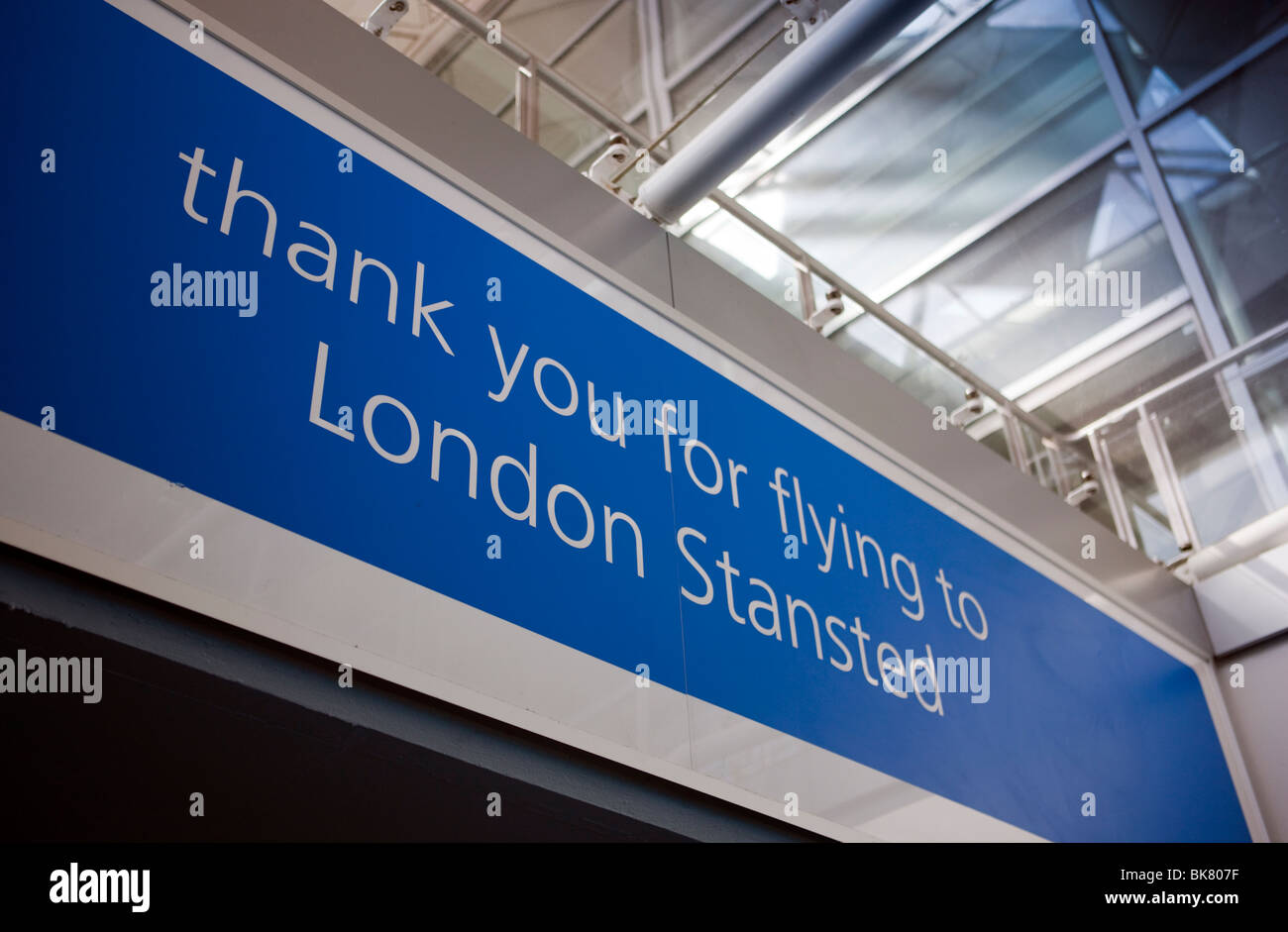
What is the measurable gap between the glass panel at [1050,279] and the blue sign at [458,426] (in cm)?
305

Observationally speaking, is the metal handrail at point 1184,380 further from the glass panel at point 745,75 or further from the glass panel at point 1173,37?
the glass panel at point 745,75

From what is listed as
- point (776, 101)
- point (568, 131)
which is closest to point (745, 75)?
point (776, 101)

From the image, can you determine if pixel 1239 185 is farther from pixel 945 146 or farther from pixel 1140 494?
pixel 1140 494

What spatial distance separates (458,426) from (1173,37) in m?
4.95

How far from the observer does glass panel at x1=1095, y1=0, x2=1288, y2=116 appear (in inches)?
212

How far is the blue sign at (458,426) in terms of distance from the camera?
1.74m

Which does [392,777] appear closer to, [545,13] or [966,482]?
[966,482]

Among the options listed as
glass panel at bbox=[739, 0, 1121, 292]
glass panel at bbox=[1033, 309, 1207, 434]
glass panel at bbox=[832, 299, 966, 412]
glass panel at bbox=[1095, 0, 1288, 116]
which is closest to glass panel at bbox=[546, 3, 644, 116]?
glass panel at bbox=[739, 0, 1121, 292]

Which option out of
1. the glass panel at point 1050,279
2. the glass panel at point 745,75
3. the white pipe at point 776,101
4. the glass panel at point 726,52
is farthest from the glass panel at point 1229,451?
the white pipe at point 776,101

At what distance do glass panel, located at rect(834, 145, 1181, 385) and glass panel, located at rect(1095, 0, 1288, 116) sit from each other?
14.2 inches

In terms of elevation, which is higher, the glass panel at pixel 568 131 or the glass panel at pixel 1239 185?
the glass panel at pixel 1239 185

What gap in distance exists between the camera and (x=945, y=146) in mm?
6117

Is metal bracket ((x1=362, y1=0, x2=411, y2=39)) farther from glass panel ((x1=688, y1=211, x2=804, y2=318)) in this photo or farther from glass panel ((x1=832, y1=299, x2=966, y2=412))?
glass panel ((x1=832, y1=299, x2=966, y2=412))
